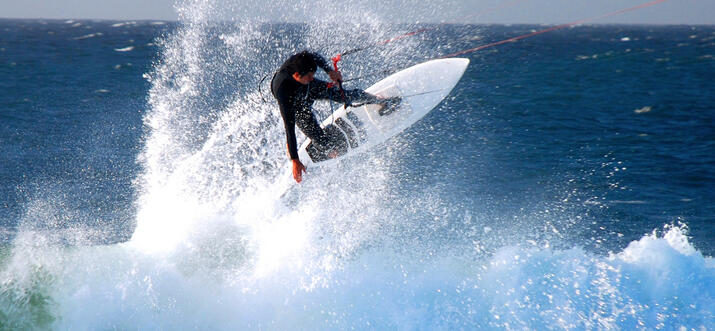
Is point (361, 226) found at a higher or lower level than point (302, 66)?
lower

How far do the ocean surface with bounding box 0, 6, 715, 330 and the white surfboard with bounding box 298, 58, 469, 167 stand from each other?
0.47 metres

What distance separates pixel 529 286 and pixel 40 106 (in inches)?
614

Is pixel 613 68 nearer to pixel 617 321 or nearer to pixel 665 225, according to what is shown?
pixel 665 225

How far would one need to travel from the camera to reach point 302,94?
644 cm

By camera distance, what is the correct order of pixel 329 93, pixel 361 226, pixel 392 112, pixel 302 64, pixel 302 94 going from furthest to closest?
pixel 361 226 → pixel 392 112 → pixel 329 93 → pixel 302 94 → pixel 302 64

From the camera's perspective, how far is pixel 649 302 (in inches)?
249

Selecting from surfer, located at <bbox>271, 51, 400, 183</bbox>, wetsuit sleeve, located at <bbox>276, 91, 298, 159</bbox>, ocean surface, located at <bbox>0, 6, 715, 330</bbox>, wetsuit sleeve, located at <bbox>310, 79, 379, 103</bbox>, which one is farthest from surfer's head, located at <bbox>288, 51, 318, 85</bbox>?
ocean surface, located at <bbox>0, 6, 715, 330</bbox>

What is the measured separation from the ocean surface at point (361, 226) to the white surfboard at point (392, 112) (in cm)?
47

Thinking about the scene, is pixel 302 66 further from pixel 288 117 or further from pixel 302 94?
pixel 288 117

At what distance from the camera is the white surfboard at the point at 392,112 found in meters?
7.19

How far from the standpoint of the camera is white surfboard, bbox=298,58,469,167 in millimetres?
7188

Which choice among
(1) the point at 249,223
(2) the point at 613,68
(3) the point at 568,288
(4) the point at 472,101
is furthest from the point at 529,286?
(2) the point at 613,68

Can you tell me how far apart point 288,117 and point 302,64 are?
1.93 feet

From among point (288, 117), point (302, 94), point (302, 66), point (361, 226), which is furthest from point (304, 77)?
point (361, 226)
